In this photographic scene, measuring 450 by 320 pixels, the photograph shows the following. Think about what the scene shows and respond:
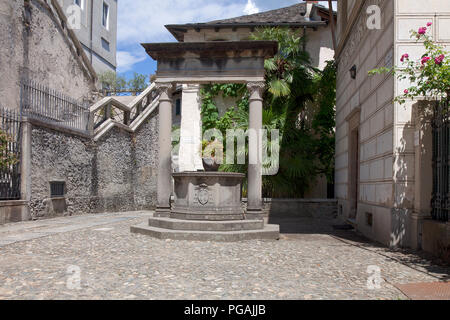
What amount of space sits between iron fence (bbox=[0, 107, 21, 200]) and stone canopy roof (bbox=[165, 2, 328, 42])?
35.3 feet

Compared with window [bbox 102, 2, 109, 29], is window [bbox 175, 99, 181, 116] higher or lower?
lower

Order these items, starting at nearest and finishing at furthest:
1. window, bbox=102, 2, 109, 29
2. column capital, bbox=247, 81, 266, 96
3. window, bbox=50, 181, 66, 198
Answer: column capital, bbox=247, 81, 266, 96 < window, bbox=50, 181, 66, 198 < window, bbox=102, 2, 109, 29

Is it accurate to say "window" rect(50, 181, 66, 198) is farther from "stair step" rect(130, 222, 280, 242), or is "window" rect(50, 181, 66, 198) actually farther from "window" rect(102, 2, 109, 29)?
"window" rect(102, 2, 109, 29)

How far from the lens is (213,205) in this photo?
864cm

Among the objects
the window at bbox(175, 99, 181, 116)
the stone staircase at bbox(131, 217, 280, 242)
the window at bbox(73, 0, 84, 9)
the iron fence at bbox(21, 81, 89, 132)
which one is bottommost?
the stone staircase at bbox(131, 217, 280, 242)

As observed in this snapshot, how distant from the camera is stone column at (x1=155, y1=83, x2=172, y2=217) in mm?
9430

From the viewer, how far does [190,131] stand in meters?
19.2

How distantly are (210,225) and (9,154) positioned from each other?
19.0 feet

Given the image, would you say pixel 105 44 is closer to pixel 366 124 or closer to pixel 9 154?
pixel 9 154

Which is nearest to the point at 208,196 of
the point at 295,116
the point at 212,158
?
the point at 212,158

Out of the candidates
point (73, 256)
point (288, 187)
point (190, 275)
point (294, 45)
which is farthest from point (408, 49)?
point (294, 45)

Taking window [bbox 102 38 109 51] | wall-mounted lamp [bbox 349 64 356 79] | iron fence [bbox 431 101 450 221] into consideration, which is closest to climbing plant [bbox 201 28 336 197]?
wall-mounted lamp [bbox 349 64 356 79]

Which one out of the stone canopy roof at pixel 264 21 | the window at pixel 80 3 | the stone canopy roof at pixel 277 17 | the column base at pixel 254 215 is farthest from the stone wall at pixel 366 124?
the window at pixel 80 3
